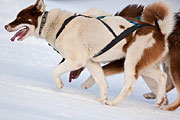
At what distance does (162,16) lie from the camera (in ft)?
17.8

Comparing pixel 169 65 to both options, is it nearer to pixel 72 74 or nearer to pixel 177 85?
pixel 177 85

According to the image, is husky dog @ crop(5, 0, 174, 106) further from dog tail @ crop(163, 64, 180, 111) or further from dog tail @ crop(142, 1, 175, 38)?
dog tail @ crop(163, 64, 180, 111)

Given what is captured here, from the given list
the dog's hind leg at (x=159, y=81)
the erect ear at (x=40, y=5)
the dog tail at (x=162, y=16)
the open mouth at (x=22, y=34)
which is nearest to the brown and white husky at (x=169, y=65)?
the dog's hind leg at (x=159, y=81)

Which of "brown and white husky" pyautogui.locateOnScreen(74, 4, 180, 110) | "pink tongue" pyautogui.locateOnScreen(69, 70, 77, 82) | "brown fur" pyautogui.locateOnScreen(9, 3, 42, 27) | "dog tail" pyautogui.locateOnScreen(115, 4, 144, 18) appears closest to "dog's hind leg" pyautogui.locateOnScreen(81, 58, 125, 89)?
"brown and white husky" pyautogui.locateOnScreen(74, 4, 180, 110)

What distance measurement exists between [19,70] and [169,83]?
102 inches

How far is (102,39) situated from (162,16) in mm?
897

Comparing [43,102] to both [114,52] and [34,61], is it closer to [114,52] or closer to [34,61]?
[114,52]

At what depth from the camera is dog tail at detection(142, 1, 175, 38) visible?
5336mm

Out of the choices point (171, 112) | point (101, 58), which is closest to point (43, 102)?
point (101, 58)

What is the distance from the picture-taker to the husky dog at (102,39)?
5.22m

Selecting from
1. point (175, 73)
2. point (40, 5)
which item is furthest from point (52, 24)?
point (175, 73)

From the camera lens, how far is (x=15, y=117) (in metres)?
3.10

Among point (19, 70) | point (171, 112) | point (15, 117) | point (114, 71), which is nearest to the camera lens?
point (15, 117)

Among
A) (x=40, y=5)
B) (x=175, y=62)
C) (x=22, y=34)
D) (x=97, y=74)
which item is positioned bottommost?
(x=97, y=74)
